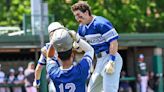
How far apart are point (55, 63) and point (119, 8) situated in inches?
924

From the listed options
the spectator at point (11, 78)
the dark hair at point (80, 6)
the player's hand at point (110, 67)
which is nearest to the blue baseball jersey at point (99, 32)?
the player's hand at point (110, 67)

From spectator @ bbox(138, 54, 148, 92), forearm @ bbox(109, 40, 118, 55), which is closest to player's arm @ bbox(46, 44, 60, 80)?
forearm @ bbox(109, 40, 118, 55)

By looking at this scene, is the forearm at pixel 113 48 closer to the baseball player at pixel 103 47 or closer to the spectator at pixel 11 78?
the baseball player at pixel 103 47

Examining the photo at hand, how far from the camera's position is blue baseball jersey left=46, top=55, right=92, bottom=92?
512 centimetres

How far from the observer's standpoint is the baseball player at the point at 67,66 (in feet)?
16.3

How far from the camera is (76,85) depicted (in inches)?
203

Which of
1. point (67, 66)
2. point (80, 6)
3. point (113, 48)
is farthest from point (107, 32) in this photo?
point (67, 66)

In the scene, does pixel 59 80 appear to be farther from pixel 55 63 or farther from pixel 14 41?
pixel 14 41

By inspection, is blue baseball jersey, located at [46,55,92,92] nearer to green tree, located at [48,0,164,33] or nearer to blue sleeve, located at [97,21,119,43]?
blue sleeve, located at [97,21,119,43]

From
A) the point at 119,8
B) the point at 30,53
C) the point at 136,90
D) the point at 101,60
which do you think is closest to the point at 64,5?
the point at 119,8

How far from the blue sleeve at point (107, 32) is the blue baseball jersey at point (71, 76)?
1496 millimetres

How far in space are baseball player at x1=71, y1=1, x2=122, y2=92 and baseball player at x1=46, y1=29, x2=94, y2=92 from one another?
4.26 ft

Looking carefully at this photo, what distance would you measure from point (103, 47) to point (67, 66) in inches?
71.2

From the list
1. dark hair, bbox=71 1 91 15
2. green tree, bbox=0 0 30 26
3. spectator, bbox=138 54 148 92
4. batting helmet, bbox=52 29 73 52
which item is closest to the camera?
batting helmet, bbox=52 29 73 52
